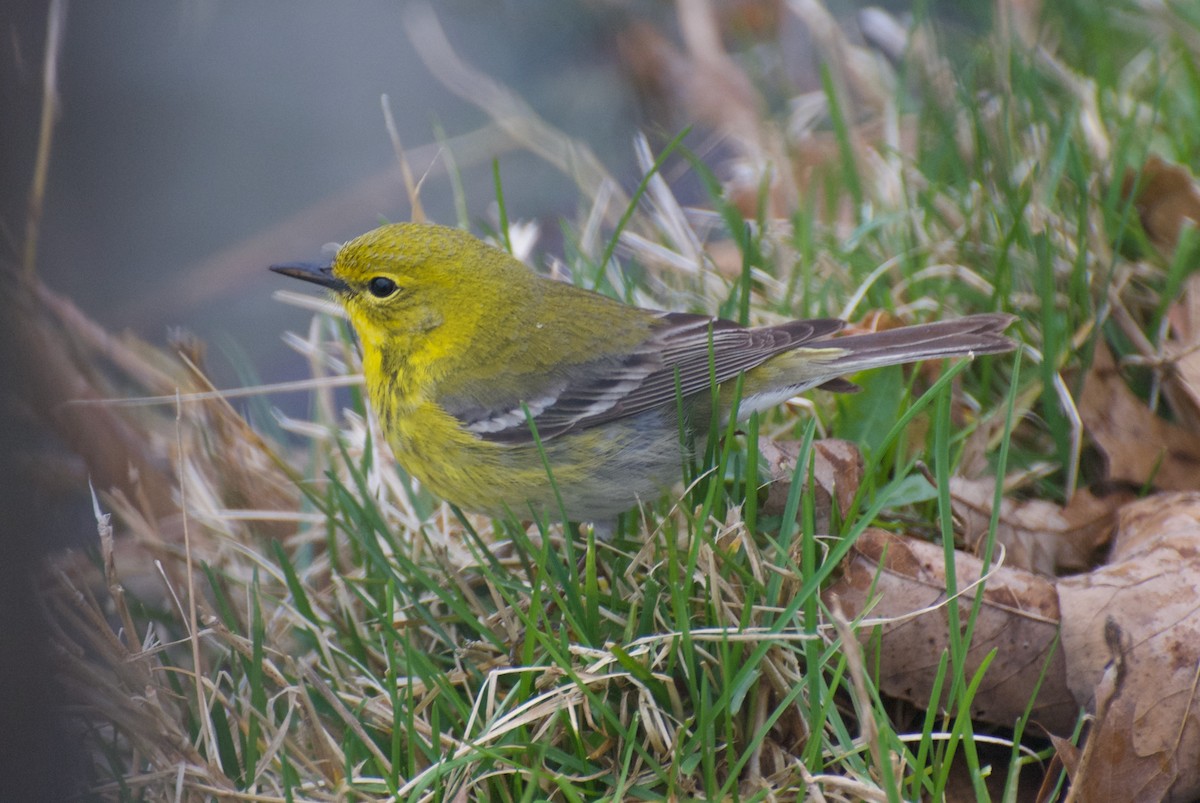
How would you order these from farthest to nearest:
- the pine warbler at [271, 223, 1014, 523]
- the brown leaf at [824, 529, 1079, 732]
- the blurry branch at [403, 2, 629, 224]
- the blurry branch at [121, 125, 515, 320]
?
the blurry branch at [121, 125, 515, 320], the blurry branch at [403, 2, 629, 224], the pine warbler at [271, 223, 1014, 523], the brown leaf at [824, 529, 1079, 732]

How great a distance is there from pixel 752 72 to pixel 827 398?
327 cm

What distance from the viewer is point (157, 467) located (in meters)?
4.32

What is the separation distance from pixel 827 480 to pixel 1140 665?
0.79 metres

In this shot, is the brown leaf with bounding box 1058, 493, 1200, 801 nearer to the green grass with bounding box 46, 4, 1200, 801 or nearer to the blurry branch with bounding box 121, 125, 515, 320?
the green grass with bounding box 46, 4, 1200, 801

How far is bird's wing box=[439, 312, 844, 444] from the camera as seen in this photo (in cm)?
315

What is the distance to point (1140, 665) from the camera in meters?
2.46

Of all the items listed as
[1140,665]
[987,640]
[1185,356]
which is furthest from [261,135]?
[1140,665]

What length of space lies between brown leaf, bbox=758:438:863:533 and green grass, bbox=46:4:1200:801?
1.6 inches

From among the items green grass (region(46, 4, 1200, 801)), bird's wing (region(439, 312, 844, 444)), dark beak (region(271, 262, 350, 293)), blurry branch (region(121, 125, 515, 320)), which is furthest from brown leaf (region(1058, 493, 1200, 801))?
blurry branch (region(121, 125, 515, 320))

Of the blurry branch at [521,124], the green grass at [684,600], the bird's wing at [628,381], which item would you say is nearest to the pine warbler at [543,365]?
the bird's wing at [628,381]

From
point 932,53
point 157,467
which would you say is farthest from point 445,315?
point 932,53

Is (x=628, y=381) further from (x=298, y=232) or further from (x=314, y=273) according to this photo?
(x=298, y=232)

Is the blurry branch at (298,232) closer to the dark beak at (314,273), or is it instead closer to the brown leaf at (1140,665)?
the dark beak at (314,273)

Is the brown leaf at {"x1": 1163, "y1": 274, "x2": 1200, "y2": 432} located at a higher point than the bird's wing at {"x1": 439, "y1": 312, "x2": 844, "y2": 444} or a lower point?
lower
